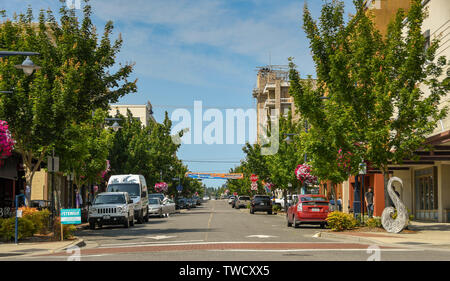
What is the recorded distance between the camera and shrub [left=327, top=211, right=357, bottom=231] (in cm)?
2475

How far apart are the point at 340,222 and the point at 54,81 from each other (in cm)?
1279

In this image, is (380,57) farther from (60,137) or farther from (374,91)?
(60,137)

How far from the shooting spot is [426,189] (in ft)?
→ 124

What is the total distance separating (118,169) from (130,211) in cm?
2050

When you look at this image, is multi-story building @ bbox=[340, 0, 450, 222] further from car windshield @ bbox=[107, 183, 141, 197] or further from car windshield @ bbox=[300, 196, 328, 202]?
car windshield @ bbox=[107, 183, 141, 197]

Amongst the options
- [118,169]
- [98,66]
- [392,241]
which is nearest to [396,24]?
[392,241]

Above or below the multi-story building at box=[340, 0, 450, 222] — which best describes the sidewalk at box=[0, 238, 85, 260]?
below

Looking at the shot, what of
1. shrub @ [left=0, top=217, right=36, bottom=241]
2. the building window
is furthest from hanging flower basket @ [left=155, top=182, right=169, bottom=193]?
shrub @ [left=0, top=217, right=36, bottom=241]

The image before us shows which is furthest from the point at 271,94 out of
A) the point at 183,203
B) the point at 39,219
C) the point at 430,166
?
the point at 39,219

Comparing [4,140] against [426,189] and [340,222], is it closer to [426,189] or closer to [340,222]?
[340,222]

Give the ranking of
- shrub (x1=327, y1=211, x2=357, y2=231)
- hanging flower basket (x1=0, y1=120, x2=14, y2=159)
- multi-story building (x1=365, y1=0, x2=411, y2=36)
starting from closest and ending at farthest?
1. hanging flower basket (x1=0, y1=120, x2=14, y2=159)
2. shrub (x1=327, y1=211, x2=357, y2=231)
3. multi-story building (x1=365, y1=0, x2=411, y2=36)

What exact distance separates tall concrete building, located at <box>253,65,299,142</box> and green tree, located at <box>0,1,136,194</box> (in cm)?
7710

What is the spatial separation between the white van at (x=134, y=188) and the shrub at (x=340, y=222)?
14.0 m

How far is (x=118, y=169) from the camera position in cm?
5216
